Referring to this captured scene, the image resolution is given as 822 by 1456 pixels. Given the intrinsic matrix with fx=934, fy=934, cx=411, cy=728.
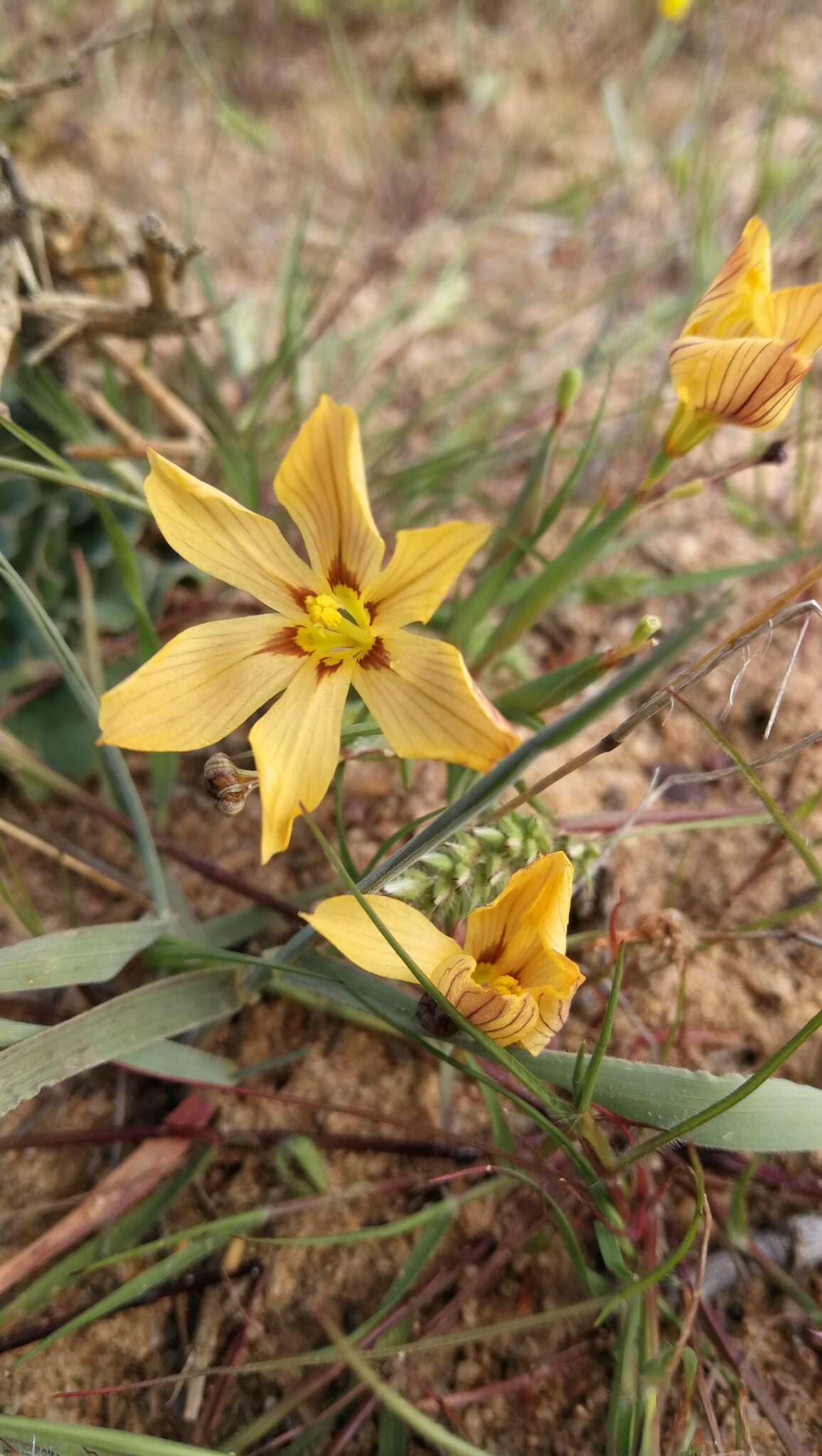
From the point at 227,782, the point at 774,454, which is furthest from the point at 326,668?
the point at 774,454

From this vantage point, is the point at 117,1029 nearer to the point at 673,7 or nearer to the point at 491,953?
the point at 491,953

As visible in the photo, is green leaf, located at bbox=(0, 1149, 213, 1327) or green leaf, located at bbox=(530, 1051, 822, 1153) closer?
green leaf, located at bbox=(530, 1051, 822, 1153)

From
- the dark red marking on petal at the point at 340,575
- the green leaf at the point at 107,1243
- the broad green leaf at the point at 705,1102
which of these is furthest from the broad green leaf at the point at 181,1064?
the dark red marking on petal at the point at 340,575

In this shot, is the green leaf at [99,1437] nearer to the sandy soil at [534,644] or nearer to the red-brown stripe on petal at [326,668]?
the sandy soil at [534,644]

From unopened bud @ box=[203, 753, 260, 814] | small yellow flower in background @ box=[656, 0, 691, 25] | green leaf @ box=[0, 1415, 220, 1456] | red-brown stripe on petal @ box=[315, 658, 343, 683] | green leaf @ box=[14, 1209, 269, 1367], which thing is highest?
small yellow flower in background @ box=[656, 0, 691, 25]

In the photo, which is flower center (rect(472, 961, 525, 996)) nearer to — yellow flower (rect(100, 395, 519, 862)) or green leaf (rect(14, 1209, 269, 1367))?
yellow flower (rect(100, 395, 519, 862))

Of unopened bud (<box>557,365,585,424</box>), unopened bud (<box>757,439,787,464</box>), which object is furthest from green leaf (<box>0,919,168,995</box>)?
unopened bud (<box>757,439,787,464</box>)

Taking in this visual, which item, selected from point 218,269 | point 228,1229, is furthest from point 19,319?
point 228,1229

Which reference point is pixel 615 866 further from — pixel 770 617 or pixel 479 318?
pixel 479 318
